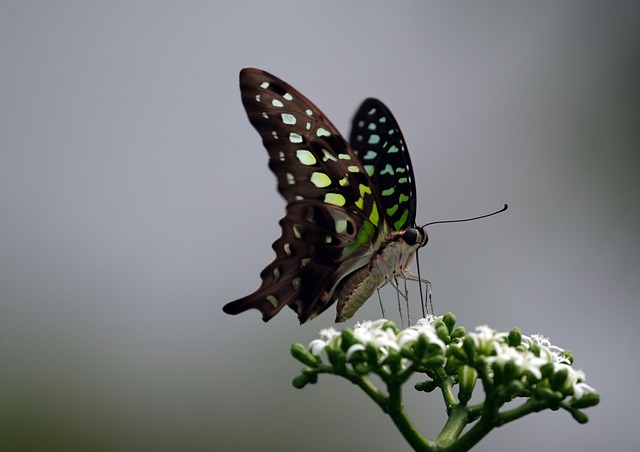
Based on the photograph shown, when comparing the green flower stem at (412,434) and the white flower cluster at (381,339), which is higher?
the white flower cluster at (381,339)

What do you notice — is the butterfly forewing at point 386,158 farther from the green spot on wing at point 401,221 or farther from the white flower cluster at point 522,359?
the white flower cluster at point 522,359

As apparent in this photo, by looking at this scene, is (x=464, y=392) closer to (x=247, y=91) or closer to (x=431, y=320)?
(x=431, y=320)

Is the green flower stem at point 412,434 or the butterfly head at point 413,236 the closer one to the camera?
the green flower stem at point 412,434

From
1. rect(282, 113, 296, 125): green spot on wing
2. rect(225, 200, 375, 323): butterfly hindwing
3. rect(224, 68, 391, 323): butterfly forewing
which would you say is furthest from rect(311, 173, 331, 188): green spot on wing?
rect(282, 113, 296, 125): green spot on wing

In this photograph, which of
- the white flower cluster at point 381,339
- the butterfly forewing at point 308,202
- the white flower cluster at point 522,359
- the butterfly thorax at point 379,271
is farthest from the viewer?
the butterfly thorax at point 379,271

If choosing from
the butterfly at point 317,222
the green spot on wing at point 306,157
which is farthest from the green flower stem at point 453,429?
the green spot on wing at point 306,157

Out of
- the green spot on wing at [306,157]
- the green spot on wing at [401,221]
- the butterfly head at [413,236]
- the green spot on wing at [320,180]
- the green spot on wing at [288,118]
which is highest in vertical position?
the green spot on wing at [288,118]
